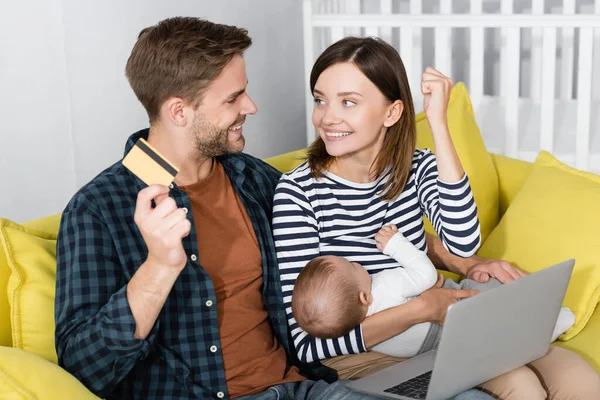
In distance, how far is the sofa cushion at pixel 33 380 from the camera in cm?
134

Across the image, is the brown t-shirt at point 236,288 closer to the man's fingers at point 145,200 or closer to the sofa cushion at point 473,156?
the man's fingers at point 145,200

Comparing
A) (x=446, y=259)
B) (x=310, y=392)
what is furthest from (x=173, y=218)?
(x=446, y=259)

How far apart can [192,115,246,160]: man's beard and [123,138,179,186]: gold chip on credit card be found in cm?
32

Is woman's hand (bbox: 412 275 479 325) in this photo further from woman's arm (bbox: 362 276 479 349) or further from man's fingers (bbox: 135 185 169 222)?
man's fingers (bbox: 135 185 169 222)

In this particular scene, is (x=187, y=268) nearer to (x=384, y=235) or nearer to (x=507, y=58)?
(x=384, y=235)

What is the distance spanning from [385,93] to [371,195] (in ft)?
0.73

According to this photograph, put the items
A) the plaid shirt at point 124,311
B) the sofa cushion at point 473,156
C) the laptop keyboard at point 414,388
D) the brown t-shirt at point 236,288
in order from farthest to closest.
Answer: the sofa cushion at point 473,156 < the brown t-shirt at point 236,288 < the laptop keyboard at point 414,388 < the plaid shirt at point 124,311

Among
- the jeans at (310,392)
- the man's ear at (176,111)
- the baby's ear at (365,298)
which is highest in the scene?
the man's ear at (176,111)

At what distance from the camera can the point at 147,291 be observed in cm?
145

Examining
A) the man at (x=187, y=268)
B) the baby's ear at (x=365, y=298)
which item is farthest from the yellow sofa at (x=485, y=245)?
the baby's ear at (x=365, y=298)

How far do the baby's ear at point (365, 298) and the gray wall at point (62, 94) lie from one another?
977 mm

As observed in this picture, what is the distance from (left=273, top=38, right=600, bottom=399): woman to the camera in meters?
1.74

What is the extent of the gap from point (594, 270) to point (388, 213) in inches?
22.1

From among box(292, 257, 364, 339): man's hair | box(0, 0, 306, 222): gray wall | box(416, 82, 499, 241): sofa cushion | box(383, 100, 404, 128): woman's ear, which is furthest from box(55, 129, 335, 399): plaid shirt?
box(416, 82, 499, 241): sofa cushion
